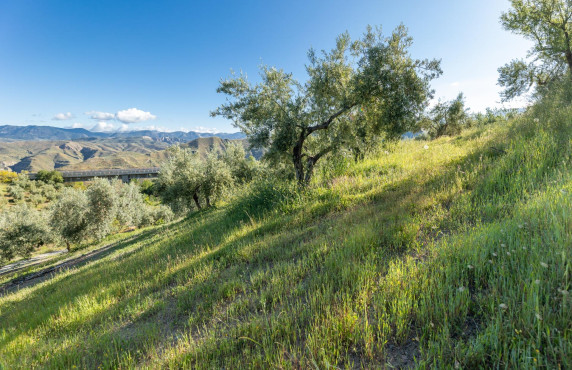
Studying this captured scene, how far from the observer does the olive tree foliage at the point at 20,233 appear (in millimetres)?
33719

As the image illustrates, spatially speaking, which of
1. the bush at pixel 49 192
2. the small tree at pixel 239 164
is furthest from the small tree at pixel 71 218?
the bush at pixel 49 192

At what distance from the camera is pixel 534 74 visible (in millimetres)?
20969

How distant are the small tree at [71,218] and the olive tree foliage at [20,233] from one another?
6348 millimetres

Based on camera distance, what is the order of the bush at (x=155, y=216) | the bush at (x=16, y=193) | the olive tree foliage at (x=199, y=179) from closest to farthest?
1. the olive tree foliage at (x=199, y=179)
2. the bush at (x=155, y=216)
3. the bush at (x=16, y=193)

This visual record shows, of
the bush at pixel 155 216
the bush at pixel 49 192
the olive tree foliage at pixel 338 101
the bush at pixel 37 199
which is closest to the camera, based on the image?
the olive tree foliage at pixel 338 101

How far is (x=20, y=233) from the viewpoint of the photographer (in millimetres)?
35562

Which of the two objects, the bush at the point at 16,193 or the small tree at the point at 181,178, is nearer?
the small tree at the point at 181,178

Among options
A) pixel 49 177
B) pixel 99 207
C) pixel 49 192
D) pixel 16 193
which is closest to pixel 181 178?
pixel 99 207

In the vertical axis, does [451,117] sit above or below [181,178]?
above

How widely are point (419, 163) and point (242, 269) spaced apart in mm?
7730

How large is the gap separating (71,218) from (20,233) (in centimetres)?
1130

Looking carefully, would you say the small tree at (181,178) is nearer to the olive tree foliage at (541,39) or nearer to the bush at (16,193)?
the olive tree foliage at (541,39)

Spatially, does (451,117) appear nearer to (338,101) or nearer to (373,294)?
(338,101)

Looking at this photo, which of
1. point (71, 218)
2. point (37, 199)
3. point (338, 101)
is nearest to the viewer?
point (338, 101)
